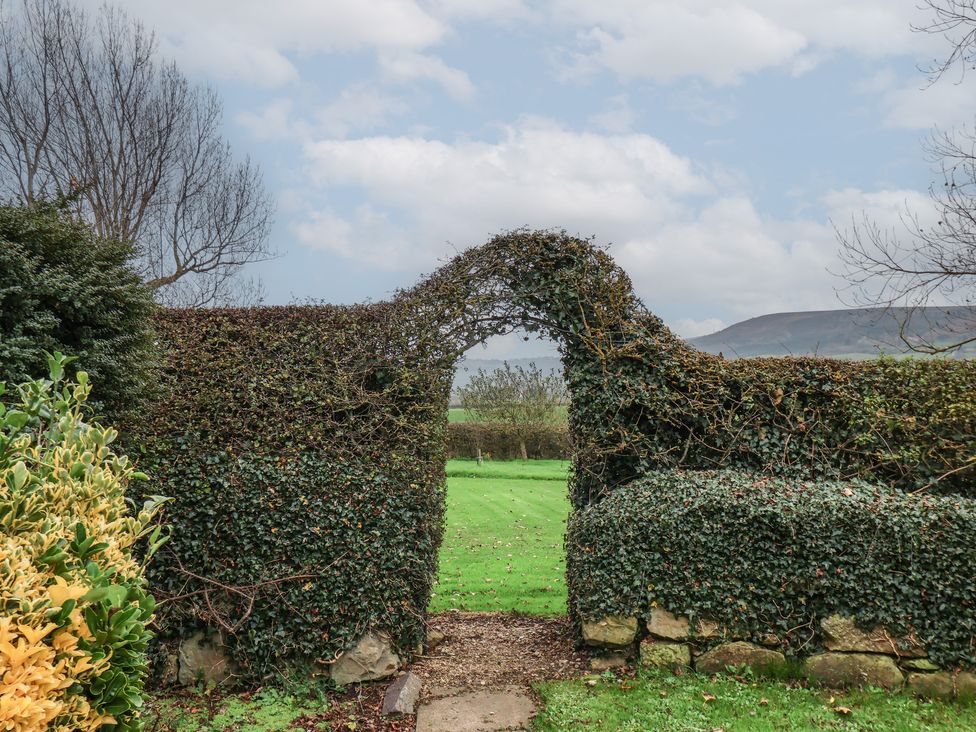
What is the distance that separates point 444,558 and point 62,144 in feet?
48.7

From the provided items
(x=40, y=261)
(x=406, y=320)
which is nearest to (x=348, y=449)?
(x=406, y=320)

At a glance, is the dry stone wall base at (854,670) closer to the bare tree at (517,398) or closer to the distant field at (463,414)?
the bare tree at (517,398)

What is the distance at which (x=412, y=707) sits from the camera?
5723 millimetres

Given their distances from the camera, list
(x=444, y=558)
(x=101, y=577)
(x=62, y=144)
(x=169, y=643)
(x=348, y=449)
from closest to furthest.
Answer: (x=101, y=577)
(x=169, y=643)
(x=348, y=449)
(x=444, y=558)
(x=62, y=144)

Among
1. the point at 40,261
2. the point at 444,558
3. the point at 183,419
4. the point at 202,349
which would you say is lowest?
the point at 444,558

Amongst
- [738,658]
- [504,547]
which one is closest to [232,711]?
[738,658]

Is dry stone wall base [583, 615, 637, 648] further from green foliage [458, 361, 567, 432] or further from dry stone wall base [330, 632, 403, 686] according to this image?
green foliage [458, 361, 567, 432]

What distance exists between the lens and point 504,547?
12828 mm

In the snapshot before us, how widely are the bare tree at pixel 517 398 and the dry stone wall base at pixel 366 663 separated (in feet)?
79.5

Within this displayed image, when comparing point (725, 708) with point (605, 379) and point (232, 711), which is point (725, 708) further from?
point (232, 711)

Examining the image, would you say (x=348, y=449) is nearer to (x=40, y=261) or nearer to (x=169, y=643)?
(x=169, y=643)

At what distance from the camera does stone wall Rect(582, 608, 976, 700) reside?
231 inches

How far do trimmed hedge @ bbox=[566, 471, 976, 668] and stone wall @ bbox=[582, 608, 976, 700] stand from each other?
3.4 inches

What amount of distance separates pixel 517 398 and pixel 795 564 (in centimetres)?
2523
